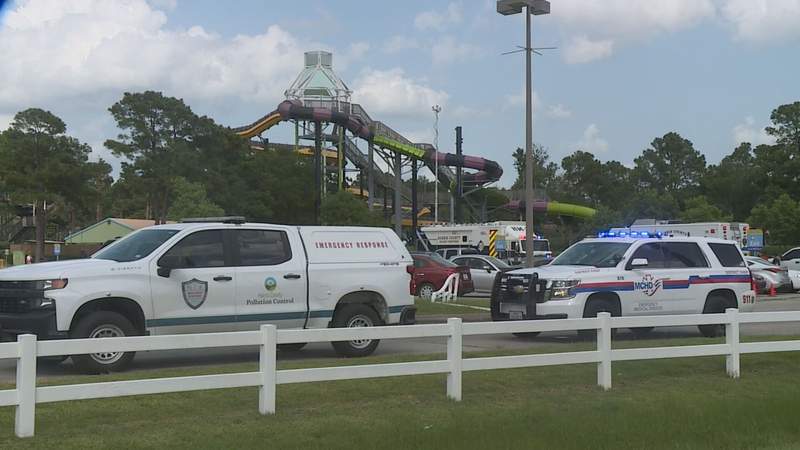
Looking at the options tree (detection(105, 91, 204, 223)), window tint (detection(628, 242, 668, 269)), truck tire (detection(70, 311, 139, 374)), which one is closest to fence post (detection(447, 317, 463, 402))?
truck tire (detection(70, 311, 139, 374))

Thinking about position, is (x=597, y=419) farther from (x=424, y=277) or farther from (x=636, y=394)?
(x=424, y=277)

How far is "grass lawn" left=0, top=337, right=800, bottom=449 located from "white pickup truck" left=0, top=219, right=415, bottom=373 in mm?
982

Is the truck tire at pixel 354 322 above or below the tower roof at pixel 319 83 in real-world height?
below

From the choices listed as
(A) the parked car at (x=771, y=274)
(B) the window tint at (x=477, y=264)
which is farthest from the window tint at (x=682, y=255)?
(A) the parked car at (x=771, y=274)

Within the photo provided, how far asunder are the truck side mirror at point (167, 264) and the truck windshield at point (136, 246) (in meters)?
0.23

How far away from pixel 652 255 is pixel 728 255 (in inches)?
72.6

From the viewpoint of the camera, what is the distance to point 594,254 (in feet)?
52.5

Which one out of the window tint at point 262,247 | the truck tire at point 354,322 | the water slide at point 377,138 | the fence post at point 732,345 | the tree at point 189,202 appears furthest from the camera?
the water slide at point 377,138

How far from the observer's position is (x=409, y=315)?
1373 cm

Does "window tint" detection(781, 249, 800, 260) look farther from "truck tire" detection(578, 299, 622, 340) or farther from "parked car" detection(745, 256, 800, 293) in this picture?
"truck tire" detection(578, 299, 622, 340)

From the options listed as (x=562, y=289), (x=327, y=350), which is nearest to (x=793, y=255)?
(x=562, y=289)

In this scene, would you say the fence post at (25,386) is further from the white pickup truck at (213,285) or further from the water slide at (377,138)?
the water slide at (377,138)

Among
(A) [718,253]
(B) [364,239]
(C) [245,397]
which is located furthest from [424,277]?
(C) [245,397]

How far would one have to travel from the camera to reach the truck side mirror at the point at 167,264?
11.5 metres
